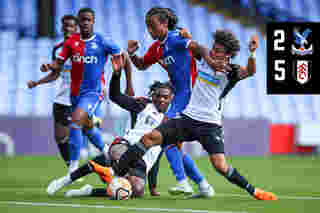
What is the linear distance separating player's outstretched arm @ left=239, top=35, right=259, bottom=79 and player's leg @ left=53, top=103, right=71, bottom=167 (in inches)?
133

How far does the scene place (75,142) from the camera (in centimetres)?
879

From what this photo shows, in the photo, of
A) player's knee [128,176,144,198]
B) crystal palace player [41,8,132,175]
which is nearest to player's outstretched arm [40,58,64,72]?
crystal palace player [41,8,132,175]

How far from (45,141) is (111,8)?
8.17 m

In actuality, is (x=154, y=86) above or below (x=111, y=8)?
below

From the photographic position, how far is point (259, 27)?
2248cm

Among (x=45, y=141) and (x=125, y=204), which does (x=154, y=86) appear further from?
(x=45, y=141)

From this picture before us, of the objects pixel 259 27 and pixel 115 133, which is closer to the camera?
pixel 115 133

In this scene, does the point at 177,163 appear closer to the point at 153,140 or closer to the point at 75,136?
the point at 153,140

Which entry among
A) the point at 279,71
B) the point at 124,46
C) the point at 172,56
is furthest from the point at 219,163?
the point at 124,46

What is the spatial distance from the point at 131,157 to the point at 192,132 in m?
0.58

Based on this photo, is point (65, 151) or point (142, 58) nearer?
point (142, 58)

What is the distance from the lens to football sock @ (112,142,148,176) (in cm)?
577

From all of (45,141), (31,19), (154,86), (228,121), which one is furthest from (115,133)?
(154,86)

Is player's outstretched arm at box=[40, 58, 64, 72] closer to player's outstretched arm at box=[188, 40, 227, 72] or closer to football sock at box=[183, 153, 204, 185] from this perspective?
football sock at box=[183, 153, 204, 185]
